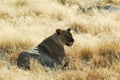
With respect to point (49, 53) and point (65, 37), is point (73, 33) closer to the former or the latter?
point (65, 37)

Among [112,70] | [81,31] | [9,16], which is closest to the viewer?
[112,70]

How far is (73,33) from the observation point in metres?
13.6

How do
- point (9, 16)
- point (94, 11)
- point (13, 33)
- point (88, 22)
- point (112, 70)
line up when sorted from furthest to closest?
point (94, 11)
point (9, 16)
point (88, 22)
point (13, 33)
point (112, 70)

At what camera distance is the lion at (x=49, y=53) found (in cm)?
885

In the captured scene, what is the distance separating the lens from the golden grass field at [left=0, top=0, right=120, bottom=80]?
788cm

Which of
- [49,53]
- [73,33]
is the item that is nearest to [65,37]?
[49,53]

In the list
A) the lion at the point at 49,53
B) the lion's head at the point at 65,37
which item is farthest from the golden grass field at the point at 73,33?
the lion's head at the point at 65,37

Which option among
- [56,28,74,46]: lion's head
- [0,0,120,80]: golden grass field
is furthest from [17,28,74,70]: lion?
[0,0,120,80]: golden grass field

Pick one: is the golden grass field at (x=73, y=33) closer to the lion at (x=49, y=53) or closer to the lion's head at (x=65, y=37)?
the lion at (x=49, y=53)

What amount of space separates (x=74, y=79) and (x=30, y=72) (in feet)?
3.31

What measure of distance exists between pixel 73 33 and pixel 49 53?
4.02m

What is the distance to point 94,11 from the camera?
17656mm

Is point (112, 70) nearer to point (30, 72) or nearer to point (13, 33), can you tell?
point (30, 72)

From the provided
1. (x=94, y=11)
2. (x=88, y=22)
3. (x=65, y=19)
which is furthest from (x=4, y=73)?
(x=94, y=11)
